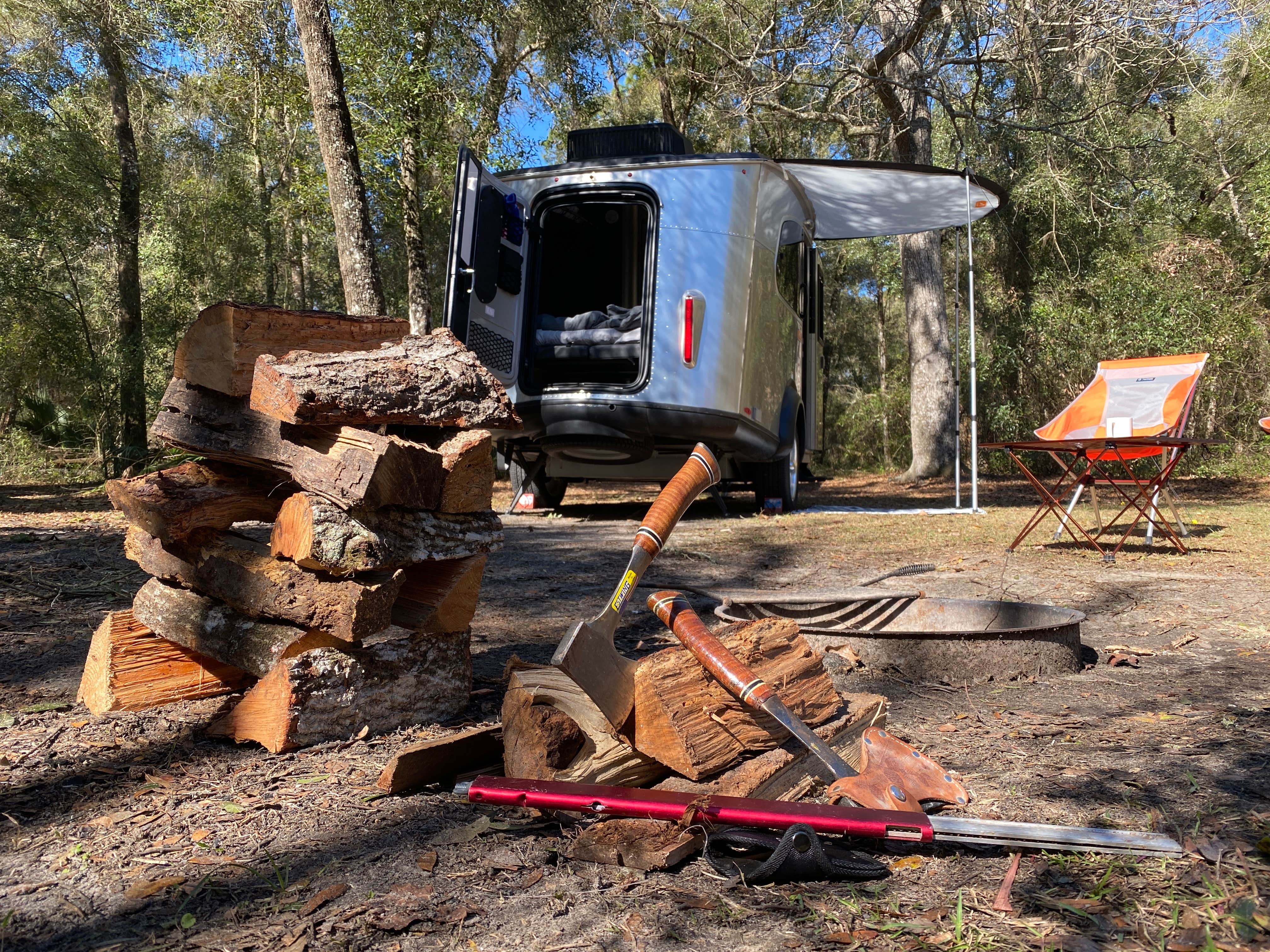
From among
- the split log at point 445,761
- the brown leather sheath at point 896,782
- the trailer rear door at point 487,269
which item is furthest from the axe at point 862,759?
the trailer rear door at point 487,269

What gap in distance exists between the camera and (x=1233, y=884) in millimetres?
1646

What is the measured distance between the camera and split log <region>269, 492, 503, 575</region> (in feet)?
8.33

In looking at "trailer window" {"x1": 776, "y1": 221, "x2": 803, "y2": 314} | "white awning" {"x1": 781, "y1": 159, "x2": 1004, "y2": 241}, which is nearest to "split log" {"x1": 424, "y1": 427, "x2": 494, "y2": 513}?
"trailer window" {"x1": 776, "y1": 221, "x2": 803, "y2": 314}

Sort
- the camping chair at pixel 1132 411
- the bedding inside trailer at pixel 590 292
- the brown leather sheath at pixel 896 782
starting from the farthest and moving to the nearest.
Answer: the bedding inside trailer at pixel 590 292 → the camping chair at pixel 1132 411 → the brown leather sheath at pixel 896 782

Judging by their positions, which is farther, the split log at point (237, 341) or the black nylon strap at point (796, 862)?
the split log at point (237, 341)

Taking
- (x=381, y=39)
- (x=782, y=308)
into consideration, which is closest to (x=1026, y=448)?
(x=782, y=308)

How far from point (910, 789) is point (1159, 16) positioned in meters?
10.4

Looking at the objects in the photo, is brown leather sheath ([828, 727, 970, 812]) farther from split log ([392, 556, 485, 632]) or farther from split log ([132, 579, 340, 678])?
split log ([132, 579, 340, 678])

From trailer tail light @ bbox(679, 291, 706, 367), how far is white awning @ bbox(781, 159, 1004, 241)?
2134mm

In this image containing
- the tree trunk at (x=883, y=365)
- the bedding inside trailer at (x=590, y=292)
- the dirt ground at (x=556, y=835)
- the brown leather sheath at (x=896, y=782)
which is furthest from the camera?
the tree trunk at (x=883, y=365)

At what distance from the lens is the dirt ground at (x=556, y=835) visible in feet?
5.28

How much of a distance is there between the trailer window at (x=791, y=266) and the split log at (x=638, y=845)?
651cm

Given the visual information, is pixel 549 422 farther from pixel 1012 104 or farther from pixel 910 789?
pixel 1012 104

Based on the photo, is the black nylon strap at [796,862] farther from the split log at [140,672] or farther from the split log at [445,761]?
the split log at [140,672]
